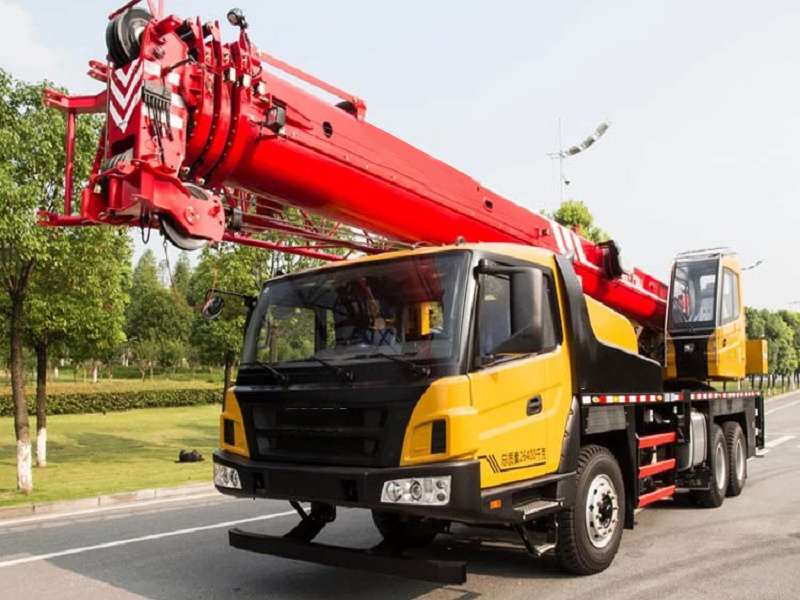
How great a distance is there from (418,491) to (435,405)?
1.68ft

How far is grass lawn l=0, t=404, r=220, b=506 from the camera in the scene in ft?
40.7

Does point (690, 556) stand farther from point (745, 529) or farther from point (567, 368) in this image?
point (567, 368)

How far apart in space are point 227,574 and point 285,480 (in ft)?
5.22

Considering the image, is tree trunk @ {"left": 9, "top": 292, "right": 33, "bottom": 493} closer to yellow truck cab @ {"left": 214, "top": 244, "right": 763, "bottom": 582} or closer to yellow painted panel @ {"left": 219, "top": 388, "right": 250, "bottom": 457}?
yellow painted panel @ {"left": 219, "top": 388, "right": 250, "bottom": 457}

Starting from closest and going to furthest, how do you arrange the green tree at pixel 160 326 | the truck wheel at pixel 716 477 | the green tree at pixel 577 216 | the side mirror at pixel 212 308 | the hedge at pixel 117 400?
1. the side mirror at pixel 212 308
2. the truck wheel at pixel 716 477
3. the green tree at pixel 577 216
4. the hedge at pixel 117 400
5. the green tree at pixel 160 326

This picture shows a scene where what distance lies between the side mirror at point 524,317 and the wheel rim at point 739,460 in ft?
20.9

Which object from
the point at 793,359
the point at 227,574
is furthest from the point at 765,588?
the point at 793,359

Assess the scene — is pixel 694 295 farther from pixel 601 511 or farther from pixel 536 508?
pixel 536 508

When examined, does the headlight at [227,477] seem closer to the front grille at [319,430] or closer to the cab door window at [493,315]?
the front grille at [319,430]

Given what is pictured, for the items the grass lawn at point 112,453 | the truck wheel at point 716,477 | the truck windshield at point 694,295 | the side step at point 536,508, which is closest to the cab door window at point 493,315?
the side step at point 536,508

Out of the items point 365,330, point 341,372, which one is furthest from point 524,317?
point 341,372

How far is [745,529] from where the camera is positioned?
24.9ft

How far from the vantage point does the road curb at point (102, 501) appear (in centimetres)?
949

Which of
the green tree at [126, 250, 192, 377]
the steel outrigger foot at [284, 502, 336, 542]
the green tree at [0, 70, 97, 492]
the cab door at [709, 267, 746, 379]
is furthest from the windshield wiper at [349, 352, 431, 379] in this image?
the green tree at [126, 250, 192, 377]
